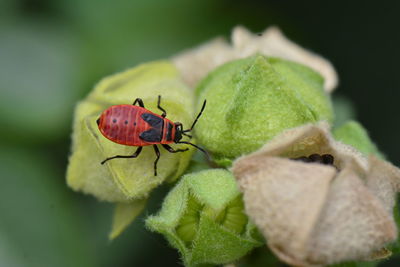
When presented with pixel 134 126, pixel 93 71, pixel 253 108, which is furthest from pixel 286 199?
pixel 93 71

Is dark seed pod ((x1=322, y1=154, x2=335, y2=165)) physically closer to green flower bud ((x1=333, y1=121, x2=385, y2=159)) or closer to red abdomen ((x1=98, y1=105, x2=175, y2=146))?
green flower bud ((x1=333, y1=121, x2=385, y2=159))

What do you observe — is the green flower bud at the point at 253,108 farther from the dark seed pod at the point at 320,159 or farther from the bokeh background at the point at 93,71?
the bokeh background at the point at 93,71

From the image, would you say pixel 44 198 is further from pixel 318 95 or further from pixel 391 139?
pixel 391 139

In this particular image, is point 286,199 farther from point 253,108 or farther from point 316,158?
point 253,108

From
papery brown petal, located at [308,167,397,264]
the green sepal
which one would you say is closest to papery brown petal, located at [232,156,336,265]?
papery brown petal, located at [308,167,397,264]

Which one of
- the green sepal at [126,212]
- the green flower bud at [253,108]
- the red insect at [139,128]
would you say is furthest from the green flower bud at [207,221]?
the green sepal at [126,212]

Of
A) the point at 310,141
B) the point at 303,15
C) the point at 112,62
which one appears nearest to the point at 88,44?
the point at 112,62
